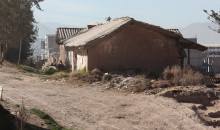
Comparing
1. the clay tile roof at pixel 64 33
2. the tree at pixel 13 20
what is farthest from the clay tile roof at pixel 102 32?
the clay tile roof at pixel 64 33

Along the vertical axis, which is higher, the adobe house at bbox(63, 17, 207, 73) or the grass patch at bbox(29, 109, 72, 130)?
the adobe house at bbox(63, 17, 207, 73)

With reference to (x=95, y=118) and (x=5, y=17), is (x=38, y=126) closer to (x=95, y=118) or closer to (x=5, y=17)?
(x=95, y=118)

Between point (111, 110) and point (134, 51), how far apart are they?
1093 cm

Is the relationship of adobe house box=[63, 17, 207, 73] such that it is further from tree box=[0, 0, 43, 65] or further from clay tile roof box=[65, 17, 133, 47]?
tree box=[0, 0, 43, 65]

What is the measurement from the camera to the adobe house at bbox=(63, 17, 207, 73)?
23453mm

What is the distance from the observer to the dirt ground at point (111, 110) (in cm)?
1207

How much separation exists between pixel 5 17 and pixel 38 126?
1117 inches

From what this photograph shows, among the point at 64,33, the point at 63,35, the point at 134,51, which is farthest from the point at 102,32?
the point at 64,33

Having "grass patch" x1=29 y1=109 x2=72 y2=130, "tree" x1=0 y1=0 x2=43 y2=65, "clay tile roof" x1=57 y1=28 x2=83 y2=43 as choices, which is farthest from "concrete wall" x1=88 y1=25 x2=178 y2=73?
"clay tile roof" x1=57 y1=28 x2=83 y2=43

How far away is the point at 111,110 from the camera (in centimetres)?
1395

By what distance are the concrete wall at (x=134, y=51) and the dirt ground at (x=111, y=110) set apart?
5.58 m

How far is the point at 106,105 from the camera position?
14.8 metres

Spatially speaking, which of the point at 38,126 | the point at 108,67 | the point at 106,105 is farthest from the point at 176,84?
the point at 38,126

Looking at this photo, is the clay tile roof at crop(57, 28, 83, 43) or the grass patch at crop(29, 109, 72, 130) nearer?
the grass patch at crop(29, 109, 72, 130)
